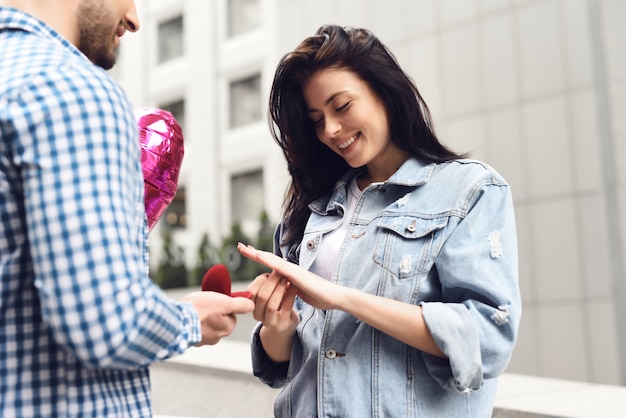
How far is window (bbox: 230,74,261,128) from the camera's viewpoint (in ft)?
56.0

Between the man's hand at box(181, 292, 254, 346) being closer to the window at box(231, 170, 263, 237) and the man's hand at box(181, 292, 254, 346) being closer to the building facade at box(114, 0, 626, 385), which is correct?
the building facade at box(114, 0, 626, 385)

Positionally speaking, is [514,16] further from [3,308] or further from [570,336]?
[3,308]

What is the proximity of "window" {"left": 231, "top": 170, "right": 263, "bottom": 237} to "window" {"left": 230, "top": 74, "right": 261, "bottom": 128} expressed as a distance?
129cm

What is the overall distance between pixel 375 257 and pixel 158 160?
0.62 metres

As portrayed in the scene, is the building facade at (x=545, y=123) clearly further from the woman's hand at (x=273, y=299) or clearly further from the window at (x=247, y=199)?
the woman's hand at (x=273, y=299)

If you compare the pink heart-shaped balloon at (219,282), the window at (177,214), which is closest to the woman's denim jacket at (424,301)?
the pink heart-shaped balloon at (219,282)

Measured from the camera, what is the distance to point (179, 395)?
5.09m

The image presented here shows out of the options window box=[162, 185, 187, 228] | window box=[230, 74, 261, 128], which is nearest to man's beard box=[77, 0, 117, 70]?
window box=[230, 74, 261, 128]

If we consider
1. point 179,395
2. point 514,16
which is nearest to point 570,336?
point 514,16

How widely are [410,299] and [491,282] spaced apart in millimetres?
212

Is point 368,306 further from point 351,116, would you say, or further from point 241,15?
point 241,15

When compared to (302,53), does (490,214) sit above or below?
below

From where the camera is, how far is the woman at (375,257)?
180 cm

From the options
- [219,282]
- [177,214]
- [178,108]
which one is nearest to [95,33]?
[219,282]
